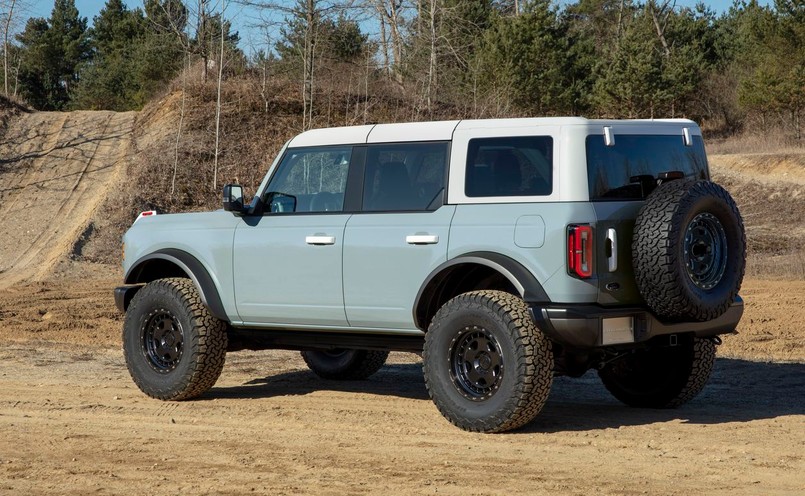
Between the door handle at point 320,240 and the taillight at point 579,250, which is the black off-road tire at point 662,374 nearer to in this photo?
the taillight at point 579,250

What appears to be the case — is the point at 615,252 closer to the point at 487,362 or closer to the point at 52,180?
the point at 487,362

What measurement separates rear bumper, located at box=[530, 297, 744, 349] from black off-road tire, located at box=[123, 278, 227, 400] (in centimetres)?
307

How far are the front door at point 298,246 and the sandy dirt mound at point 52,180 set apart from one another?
45.3ft

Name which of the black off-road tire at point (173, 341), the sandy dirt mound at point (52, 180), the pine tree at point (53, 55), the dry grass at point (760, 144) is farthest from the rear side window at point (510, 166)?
the pine tree at point (53, 55)

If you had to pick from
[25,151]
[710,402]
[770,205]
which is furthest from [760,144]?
[710,402]

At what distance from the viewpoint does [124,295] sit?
9766mm

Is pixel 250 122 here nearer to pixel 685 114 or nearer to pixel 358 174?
pixel 685 114

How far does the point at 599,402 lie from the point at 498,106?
1091 inches

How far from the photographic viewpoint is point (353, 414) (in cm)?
→ 866

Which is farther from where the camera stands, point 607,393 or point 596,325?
point 607,393

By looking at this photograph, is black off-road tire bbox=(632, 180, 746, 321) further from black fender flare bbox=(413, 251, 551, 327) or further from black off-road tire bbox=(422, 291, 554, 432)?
black off-road tire bbox=(422, 291, 554, 432)

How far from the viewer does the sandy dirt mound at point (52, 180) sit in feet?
81.0

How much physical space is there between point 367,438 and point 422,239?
1.43 meters

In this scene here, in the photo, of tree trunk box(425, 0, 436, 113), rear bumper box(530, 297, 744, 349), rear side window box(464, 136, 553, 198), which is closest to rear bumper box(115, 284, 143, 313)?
rear side window box(464, 136, 553, 198)
